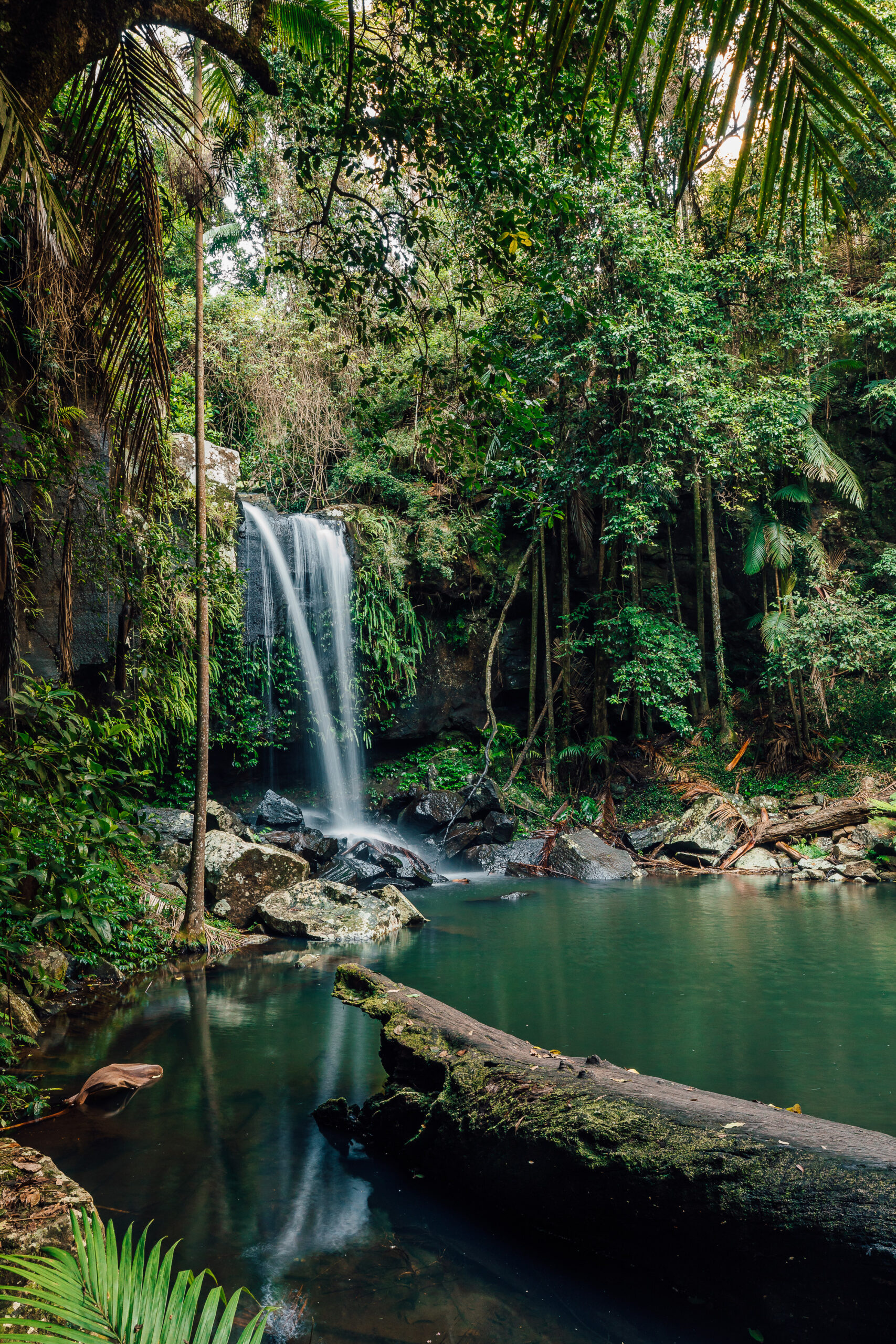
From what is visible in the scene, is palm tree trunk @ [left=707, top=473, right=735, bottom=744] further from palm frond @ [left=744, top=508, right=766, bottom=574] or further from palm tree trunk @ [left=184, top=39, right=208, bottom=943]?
palm tree trunk @ [left=184, top=39, right=208, bottom=943]

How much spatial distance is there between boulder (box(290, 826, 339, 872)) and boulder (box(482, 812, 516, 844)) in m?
2.96

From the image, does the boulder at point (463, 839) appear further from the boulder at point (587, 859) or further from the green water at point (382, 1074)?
the green water at point (382, 1074)

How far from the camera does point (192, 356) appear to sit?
11812 millimetres

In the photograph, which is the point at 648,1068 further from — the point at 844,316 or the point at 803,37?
the point at 844,316

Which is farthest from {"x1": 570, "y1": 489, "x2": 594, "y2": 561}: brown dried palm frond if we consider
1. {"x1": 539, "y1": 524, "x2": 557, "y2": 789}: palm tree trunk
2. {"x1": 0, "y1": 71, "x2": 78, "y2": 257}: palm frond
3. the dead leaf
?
{"x1": 0, "y1": 71, "x2": 78, "y2": 257}: palm frond

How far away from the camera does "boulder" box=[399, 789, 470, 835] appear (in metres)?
13.0

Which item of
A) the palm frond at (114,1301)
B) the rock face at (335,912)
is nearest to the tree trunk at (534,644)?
the rock face at (335,912)

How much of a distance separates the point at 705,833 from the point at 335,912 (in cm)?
673

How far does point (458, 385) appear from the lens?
4.46 meters

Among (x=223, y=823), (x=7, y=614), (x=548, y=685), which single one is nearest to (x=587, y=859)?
(x=548, y=685)

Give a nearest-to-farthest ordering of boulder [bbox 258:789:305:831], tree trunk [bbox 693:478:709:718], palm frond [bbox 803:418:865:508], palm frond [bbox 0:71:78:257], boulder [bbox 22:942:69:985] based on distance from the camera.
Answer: palm frond [bbox 0:71:78:257] → boulder [bbox 22:942:69:985] → boulder [bbox 258:789:305:831] → palm frond [bbox 803:418:865:508] → tree trunk [bbox 693:478:709:718]

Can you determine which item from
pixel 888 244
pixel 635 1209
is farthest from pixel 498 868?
pixel 888 244

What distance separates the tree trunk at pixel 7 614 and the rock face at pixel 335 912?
4673 millimetres

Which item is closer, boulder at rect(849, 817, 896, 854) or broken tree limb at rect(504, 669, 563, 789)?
boulder at rect(849, 817, 896, 854)
